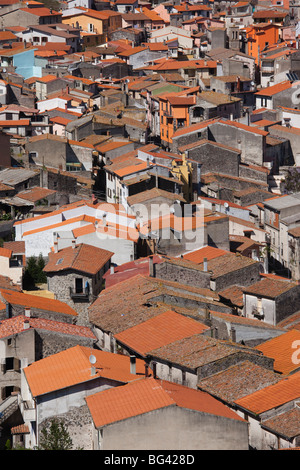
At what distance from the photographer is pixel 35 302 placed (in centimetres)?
3875

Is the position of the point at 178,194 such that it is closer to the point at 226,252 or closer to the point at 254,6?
the point at 226,252

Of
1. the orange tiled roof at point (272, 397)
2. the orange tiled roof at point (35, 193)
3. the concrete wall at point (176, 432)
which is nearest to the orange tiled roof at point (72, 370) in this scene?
the orange tiled roof at point (272, 397)

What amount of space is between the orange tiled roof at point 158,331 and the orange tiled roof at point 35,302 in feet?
9.93

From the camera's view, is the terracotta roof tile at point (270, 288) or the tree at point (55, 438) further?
the terracotta roof tile at point (270, 288)

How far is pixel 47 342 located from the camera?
33562 millimetres

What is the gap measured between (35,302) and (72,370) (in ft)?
28.0

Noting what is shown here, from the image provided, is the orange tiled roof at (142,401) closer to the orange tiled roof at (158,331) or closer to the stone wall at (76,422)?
the stone wall at (76,422)

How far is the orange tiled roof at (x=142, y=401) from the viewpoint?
27047 mm

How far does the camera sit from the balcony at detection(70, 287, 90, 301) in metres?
42.5

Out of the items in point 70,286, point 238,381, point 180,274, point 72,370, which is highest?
point 72,370

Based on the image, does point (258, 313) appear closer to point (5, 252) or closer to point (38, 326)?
point (5, 252)

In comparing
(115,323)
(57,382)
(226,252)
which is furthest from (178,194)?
(57,382)

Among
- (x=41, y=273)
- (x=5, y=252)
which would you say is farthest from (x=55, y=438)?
(x=5, y=252)
